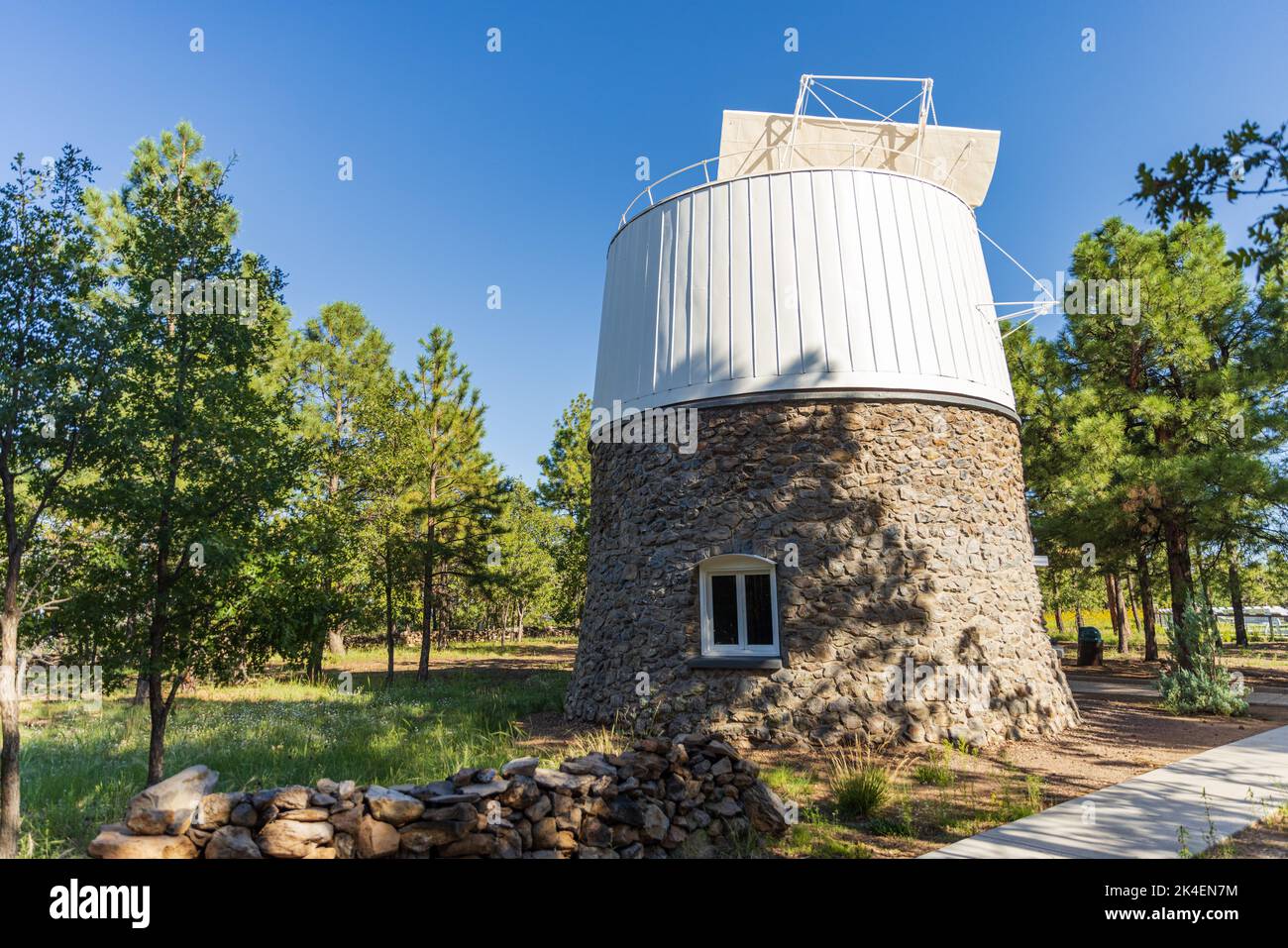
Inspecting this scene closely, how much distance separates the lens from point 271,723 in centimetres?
1162

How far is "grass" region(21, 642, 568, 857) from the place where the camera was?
7.40 m

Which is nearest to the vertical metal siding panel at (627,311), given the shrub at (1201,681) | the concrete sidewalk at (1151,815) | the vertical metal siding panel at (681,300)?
the vertical metal siding panel at (681,300)

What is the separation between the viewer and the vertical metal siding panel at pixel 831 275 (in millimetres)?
9969

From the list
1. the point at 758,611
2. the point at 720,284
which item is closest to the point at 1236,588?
the point at 758,611

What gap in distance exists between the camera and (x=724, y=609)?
10.1 m

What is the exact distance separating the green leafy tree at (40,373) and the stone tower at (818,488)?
6.88 m

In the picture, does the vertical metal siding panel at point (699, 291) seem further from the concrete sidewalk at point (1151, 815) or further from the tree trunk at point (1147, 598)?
the tree trunk at point (1147, 598)

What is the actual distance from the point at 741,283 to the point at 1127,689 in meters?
12.4

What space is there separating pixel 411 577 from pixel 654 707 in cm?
1293

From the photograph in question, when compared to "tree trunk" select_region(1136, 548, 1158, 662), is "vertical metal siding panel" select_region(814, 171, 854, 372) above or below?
above

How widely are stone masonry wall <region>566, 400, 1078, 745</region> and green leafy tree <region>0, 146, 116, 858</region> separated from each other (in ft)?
22.5

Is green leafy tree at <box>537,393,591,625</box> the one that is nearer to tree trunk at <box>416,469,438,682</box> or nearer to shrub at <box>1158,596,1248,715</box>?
tree trunk at <box>416,469,438,682</box>

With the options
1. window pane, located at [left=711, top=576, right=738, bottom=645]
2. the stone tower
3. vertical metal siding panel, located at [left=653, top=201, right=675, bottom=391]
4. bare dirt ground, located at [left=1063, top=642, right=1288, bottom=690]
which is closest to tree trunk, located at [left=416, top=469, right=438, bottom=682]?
the stone tower
